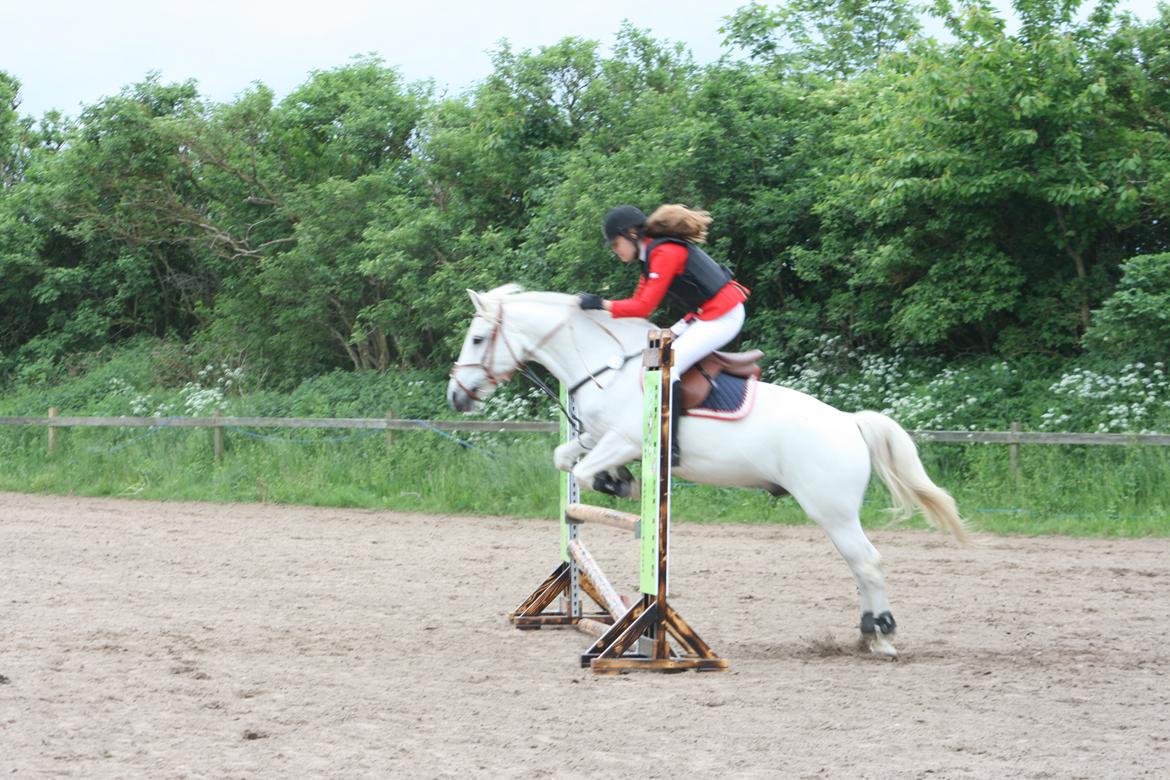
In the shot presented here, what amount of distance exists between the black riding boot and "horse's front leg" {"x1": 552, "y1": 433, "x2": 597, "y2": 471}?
0.60 meters

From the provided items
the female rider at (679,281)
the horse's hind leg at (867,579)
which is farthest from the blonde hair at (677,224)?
the horse's hind leg at (867,579)

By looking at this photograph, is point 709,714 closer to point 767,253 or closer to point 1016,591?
point 1016,591

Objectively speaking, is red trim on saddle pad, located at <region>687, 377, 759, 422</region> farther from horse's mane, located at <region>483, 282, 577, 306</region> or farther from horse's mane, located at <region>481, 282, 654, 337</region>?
horse's mane, located at <region>483, 282, 577, 306</region>

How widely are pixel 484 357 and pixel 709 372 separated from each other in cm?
133

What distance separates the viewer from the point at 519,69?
65.4ft

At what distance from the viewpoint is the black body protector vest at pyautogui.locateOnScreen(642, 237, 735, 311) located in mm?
6324

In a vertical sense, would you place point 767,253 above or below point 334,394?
above

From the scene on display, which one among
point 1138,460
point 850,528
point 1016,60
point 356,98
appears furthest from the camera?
point 356,98

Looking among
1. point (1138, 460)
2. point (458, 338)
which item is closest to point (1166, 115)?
point (1138, 460)

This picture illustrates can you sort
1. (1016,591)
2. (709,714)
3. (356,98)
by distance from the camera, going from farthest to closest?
(356,98), (1016,591), (709,714)

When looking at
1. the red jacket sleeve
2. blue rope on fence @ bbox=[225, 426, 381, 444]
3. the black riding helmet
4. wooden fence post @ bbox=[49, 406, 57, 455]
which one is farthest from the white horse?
wooden fence post @ bbox=[49, 406, 57, 455]

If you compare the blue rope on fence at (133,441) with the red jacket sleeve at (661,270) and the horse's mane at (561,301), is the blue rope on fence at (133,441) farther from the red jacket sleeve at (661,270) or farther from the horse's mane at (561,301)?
the red jacket sleeve at (661,270)

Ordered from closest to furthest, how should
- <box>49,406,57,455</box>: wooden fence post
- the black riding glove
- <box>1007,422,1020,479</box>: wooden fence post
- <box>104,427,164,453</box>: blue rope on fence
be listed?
the black riding glove → <box>1007,422,1020,479</box>: wooden fence post → <box>104,427,164,453</box>: blue rope on fence → <box>49,406,57,455</box>: wooden fence post

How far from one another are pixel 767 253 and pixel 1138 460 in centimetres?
624
